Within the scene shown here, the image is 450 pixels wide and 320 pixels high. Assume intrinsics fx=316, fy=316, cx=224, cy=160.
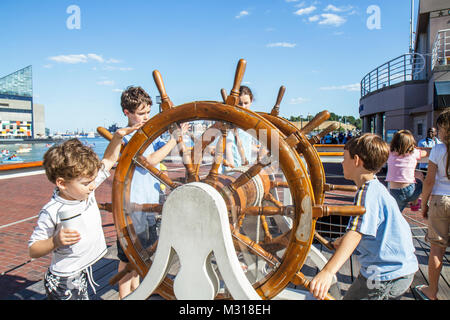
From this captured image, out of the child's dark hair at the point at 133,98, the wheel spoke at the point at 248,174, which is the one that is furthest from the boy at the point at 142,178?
the wheel spoke at the point at 248,174

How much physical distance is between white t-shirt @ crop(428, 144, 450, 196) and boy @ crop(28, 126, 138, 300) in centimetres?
185

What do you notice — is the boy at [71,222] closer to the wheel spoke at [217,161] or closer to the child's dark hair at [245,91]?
the wheel spoke at [217,161]

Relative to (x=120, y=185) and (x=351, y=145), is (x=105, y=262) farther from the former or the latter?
(x=351, y=145)

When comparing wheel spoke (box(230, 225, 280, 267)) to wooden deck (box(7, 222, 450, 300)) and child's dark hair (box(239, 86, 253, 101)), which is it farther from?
child's dark hair (box(239, 86, 253, 101))

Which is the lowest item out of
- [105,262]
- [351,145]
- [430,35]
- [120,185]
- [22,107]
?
[105,262]

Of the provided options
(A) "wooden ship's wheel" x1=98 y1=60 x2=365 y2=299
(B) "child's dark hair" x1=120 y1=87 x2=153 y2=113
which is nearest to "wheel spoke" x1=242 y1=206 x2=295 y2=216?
(A) "wooden ship's wheel" x1=98 y1=60 x2=365 y2=299

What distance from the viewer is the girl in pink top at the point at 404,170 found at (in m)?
2.88

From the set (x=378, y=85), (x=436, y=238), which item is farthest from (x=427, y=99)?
(x=436, y=238)

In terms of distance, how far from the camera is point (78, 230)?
4.30ft

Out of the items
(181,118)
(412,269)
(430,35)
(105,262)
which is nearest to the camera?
(181,118)

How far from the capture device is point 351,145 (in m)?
1.41

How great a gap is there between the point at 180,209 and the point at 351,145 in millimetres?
816

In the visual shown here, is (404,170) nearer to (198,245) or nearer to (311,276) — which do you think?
(311,276)

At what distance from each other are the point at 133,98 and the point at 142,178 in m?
0.43
